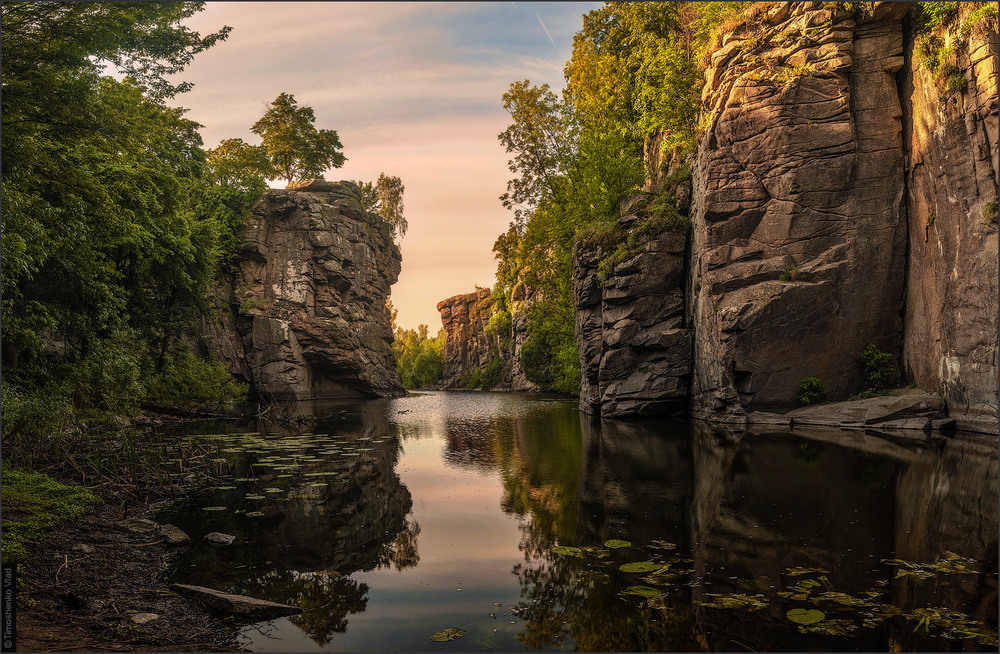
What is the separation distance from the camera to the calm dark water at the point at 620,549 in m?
5.35

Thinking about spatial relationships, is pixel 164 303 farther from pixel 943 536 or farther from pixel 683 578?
pixel 943 536

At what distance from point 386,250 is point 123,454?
56.4 metres

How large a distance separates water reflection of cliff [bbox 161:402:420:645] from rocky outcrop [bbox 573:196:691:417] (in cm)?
1637

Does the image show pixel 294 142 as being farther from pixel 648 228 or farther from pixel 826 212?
pixel 826 212

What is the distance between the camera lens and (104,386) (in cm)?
1620

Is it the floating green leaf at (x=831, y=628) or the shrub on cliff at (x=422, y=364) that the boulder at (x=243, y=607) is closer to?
the floating green leaf at (x=831, y=628)

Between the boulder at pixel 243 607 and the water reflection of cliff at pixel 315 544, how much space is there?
0.75ft

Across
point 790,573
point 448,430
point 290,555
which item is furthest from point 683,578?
point 448,430

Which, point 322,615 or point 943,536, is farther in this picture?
point 943,536

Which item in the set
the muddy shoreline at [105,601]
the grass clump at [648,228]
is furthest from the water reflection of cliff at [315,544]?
the grass clump at [648,228]

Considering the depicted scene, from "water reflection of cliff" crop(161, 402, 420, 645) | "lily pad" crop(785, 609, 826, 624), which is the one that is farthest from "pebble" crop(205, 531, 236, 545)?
"lily pad" crop(785, 609, 826, 624)

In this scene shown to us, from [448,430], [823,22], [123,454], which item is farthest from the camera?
[448,430]

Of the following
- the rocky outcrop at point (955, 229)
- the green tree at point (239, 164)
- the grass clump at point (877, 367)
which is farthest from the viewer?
the green tree at point (239, 164)

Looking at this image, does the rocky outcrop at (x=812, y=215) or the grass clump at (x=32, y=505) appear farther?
the rocky outcrop at (x=812, y=215)
